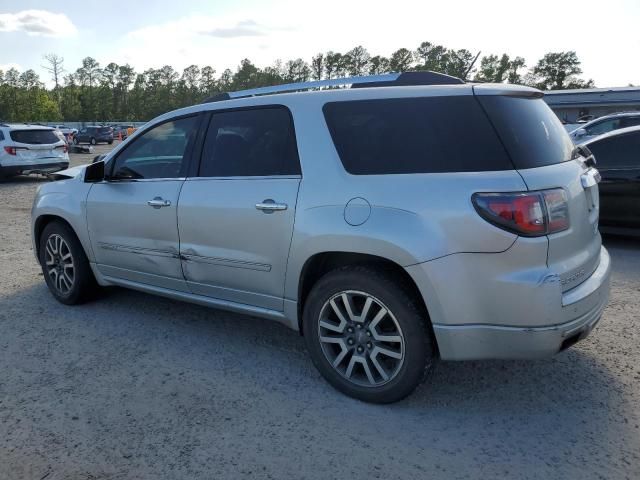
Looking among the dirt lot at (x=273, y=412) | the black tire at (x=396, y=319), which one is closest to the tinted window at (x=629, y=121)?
the dirt lot at (x=273, y=412)

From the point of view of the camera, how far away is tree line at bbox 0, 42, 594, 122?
89.2m

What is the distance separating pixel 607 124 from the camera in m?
15.8

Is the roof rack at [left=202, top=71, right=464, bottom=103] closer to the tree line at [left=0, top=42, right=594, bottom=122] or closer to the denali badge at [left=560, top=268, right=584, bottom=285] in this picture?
the denali badge at [left=560, top=268, right=584, bottom=285]

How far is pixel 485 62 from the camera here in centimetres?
9575

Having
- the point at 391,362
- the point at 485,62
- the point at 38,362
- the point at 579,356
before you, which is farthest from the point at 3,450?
the point at 485,62

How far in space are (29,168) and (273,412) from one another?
49.1 feet

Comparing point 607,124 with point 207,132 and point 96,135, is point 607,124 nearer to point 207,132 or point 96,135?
point 207,132

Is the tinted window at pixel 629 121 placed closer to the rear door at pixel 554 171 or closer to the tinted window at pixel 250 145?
the rear door at pixel 554 171

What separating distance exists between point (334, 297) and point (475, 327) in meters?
0.83

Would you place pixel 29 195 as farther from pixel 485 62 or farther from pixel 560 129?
pixel 485 62

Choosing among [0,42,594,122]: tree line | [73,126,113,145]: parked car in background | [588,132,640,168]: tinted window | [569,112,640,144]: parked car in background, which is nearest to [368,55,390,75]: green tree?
[0,42,594,122]: tree line

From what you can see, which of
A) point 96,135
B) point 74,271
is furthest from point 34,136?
point 96,135

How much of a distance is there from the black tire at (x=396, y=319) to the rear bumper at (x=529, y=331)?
0.12 meters

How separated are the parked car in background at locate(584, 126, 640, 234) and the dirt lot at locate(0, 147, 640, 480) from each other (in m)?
2.81
